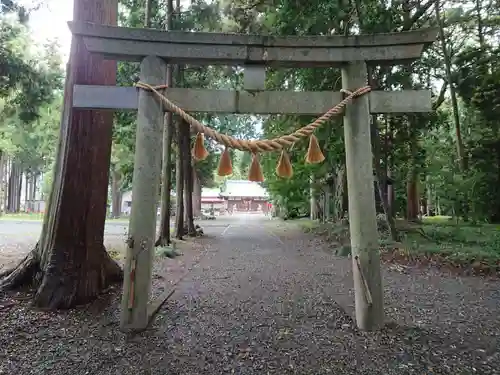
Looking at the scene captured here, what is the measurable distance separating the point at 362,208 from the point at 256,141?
1.30 meters

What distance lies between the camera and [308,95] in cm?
384

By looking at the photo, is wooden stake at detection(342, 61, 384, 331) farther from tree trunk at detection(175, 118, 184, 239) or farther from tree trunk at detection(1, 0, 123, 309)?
tree trunk at detection(175, 118, 184, 239)

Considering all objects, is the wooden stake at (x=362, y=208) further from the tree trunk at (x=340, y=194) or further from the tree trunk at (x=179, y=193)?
the tree trunk at (x=340, y=194)

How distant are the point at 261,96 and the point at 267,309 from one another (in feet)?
8.55

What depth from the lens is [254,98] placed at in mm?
3799

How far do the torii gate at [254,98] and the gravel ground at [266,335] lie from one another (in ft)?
1.39

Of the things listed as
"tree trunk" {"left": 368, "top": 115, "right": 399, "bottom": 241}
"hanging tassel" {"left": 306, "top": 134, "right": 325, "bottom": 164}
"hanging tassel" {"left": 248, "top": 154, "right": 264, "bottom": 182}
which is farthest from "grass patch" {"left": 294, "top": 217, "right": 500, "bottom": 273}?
"hanging tassel" {"left": 248, "top": 154, "right": 264, "bottom": 182}

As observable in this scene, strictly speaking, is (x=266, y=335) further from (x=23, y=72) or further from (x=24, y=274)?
(x=23, y=72)

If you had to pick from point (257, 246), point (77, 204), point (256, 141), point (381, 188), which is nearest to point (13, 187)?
point (257, 246)

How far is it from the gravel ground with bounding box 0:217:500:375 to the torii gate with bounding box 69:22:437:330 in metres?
0.42

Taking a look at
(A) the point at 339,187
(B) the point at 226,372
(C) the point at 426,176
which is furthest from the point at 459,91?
(B) the point at 226,372

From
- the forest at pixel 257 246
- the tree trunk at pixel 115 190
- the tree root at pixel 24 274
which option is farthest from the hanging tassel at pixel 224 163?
the tree trunk at pixel 115 190

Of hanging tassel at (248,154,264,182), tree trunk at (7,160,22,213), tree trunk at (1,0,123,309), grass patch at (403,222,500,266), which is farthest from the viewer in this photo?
tree trunk at (7,160,22,213)

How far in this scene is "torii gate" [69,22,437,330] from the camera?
367cm
